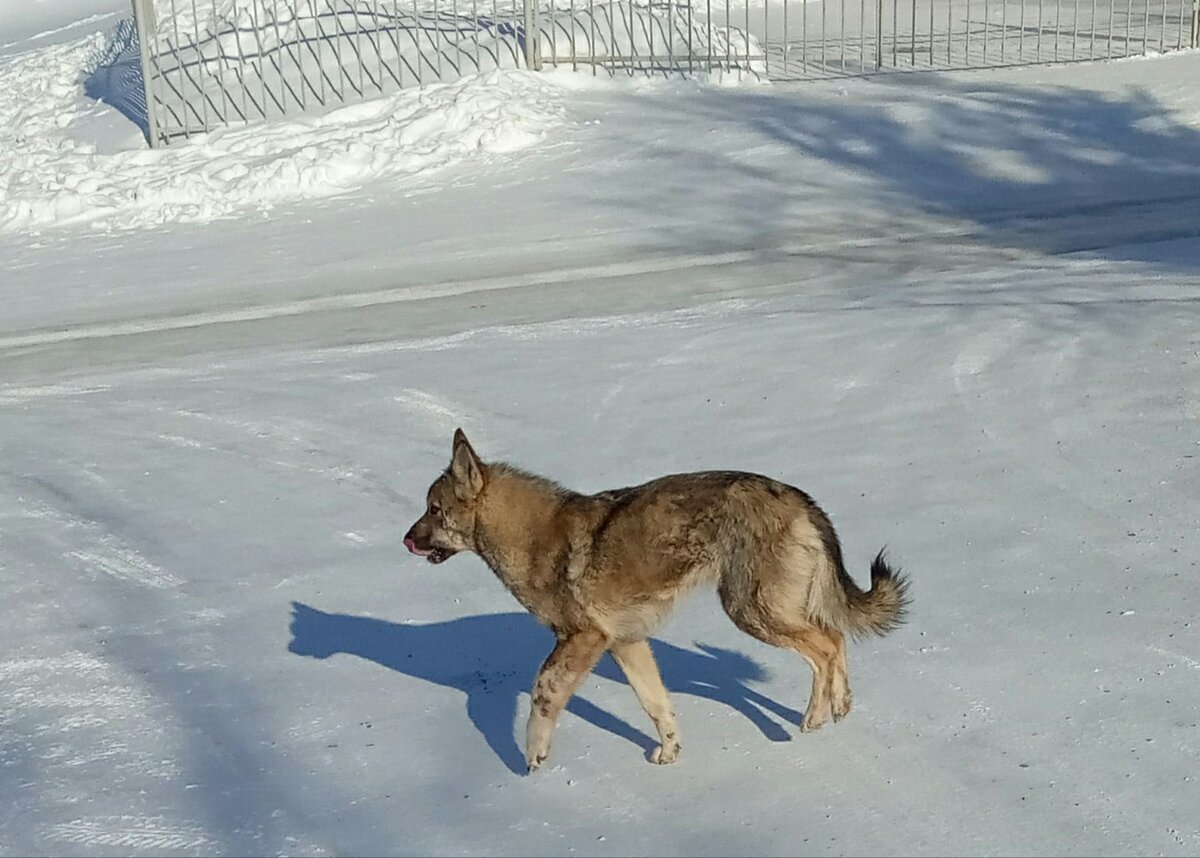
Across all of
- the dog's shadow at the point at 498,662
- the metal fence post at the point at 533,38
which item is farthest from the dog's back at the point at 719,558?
the metal fence post at the point at 533,38

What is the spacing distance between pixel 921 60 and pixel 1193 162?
5642 millimetres

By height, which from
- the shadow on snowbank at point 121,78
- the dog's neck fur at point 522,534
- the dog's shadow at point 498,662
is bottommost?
the shadow on snowbank at point 121,78

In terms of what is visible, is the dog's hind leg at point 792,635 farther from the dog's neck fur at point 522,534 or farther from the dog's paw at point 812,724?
the dog's neck fur at point 522,534

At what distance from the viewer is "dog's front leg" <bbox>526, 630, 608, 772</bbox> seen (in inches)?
207

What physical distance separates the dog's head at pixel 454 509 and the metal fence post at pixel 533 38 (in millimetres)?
14945

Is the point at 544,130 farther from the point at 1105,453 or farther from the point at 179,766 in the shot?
the point at 179,766

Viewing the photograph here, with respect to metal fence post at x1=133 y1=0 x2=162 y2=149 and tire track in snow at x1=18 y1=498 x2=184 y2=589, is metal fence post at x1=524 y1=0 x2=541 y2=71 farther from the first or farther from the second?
tire track in snow at x1=18 y1=498 x2=184 y2=589

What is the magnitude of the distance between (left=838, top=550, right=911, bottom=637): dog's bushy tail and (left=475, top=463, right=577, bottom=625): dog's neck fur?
3.20ft

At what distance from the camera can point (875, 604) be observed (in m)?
5.43

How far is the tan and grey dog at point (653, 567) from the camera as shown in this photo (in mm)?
5152

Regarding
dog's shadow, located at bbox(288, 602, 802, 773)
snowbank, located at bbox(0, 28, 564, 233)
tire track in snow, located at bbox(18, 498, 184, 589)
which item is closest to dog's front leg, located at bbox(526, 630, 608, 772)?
dog's shadow, located at bbox(288, 602, 802, 773)

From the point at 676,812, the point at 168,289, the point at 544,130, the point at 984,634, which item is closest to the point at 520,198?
the point at 544,130

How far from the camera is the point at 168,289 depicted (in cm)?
1411

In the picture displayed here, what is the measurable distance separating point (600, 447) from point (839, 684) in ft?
12.3
